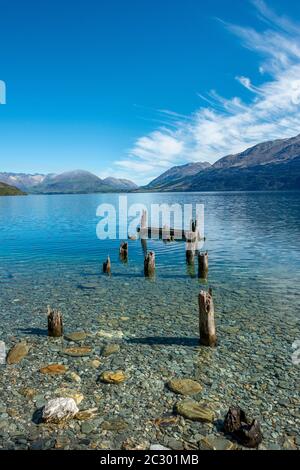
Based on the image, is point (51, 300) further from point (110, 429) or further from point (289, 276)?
point (289, 276)

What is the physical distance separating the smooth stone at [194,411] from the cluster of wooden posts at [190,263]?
4.51 m

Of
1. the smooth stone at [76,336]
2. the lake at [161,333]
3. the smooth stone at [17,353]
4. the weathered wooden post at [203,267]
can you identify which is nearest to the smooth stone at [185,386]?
the lake at [161,333]

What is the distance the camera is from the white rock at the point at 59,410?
9.94 meters

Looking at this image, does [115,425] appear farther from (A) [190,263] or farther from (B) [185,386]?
(A) [190,263]

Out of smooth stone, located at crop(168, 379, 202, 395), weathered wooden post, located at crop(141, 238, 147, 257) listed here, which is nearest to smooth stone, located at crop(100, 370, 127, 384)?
smooth stone, located at crop(168, 379, 202, 395)

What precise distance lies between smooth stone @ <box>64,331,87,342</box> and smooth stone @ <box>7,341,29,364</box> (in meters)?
1.92

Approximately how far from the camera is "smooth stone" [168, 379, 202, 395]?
38.1 ft

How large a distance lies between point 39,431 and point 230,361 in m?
7.54

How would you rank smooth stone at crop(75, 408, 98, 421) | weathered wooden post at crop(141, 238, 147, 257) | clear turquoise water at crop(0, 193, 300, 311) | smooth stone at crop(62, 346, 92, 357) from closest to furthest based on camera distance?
smooth stone at crop(75, 408, 98, 421), smooth stone at crop(62, 346, 92, 357), clear turquoise water at crop(0, 193, 300, 311), weathered wooden post at crop(141, 238, 147, 257)

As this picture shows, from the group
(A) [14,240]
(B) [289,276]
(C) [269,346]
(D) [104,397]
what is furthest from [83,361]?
(A) [14,240]

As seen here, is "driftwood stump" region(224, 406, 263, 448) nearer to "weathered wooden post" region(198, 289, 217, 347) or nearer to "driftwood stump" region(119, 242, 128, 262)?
"weathered wooden post" region(198, 289, 217, 347)

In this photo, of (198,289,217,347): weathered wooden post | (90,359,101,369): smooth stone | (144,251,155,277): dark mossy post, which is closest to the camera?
(90,359,101,369): smooth stone

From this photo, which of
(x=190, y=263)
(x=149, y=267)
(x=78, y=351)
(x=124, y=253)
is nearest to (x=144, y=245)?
(x=124, y=253)

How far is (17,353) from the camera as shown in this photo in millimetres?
14570
